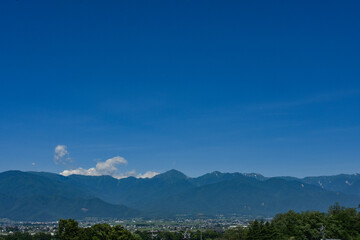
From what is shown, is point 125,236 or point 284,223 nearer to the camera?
point 125,236

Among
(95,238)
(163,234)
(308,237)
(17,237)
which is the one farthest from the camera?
(163,234)

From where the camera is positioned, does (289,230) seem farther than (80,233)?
Yes

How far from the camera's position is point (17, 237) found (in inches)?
5123

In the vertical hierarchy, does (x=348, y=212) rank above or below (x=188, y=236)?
above

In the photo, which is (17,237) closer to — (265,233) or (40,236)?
(40,236)

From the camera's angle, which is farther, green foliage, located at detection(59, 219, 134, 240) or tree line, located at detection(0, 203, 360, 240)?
tree line, located at detection(0, 203, 360, 240)

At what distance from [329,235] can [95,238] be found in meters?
55.8

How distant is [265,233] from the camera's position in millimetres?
83125

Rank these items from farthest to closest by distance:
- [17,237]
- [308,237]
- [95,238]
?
[17,237] < [308,237] < [95,238]

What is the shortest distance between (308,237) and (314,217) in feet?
16.9

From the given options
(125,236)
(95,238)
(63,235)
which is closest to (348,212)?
(125,236)

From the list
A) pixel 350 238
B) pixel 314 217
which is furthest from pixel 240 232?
pixel 350 238

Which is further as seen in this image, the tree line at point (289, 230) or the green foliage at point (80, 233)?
the tree line at point (289, 230)

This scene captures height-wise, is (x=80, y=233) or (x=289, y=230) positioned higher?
(x=80, y=233)
